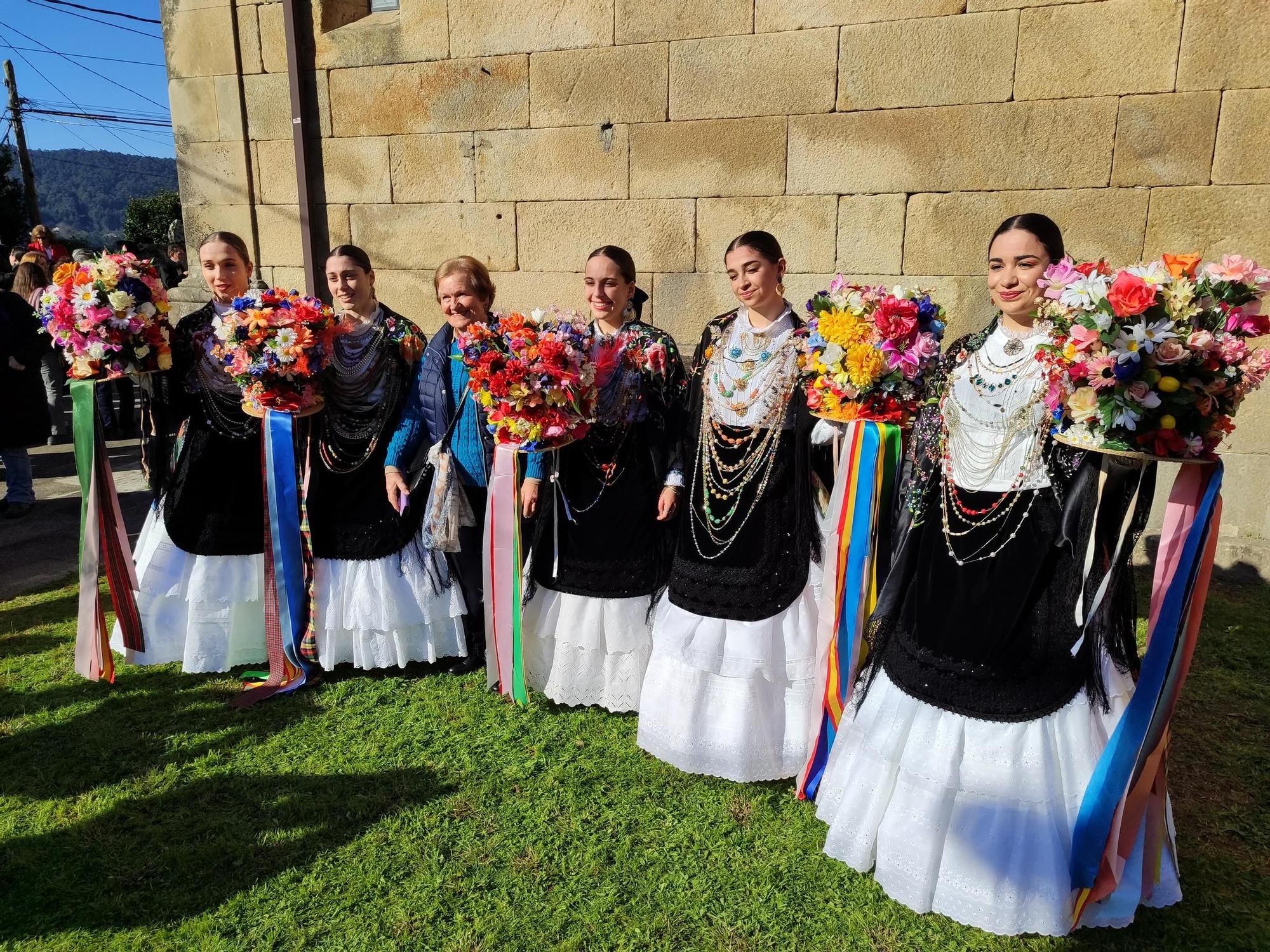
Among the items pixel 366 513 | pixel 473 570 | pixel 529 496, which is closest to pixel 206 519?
pixel 366 513

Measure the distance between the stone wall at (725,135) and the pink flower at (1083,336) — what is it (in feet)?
10.6

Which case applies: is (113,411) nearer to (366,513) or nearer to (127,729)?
(127,729)

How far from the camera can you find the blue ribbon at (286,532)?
384 cm

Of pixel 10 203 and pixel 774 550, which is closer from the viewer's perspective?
pixel 774 550

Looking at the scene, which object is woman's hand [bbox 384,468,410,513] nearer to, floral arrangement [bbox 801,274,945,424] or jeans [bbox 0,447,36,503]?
floral arrangement [bbox 801,274,945,424]

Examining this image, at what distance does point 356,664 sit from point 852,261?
3856 millimetres

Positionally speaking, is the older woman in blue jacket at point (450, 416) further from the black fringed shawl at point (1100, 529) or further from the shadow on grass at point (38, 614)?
the shadow on grass at point (38, 614)

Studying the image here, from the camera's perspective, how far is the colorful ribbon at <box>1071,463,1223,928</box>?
227cm

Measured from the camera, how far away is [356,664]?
405cm

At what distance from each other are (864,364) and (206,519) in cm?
318

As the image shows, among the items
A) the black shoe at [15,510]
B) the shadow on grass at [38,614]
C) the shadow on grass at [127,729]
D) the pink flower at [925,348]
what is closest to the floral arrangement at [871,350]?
the pink flower at [925,348]

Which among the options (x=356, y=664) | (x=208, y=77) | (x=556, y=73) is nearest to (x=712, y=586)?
(x=356, y=664)

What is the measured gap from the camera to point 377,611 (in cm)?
396

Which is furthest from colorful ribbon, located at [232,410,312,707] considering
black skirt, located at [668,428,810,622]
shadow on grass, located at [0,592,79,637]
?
black skirt, located at [668,428,810,622]
